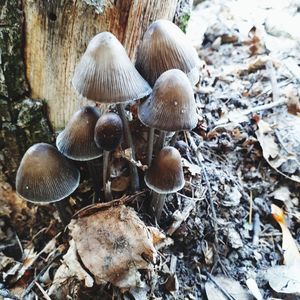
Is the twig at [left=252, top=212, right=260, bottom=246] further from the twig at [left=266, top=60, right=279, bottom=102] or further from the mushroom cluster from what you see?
the twig at [left=266, top=60, right=279, bottom=102]

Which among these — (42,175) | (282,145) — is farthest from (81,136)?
(282,145)

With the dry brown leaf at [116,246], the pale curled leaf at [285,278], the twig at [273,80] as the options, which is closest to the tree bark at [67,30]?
the dry brown leaf at [116,246]

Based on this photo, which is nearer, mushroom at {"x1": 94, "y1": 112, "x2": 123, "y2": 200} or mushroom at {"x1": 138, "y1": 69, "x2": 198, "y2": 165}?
mushroom at {"x1": 138, "y1": 69, "x2": 198, "y2": 165}

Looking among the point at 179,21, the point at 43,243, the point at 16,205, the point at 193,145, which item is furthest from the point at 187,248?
the point at 179,21

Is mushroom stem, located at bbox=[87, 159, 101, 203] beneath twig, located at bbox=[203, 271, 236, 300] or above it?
above

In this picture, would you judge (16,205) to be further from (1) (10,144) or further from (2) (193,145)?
(2) (193,145)

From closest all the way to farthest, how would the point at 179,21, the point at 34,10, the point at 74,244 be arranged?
1. the point at 34,10
2. the point at 74,244
3. the point at 179,21

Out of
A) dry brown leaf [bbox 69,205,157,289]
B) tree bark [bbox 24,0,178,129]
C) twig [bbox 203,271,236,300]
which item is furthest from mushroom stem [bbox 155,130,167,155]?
twig [bbox 203,271,236,300]

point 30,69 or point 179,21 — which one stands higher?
point 179,21
